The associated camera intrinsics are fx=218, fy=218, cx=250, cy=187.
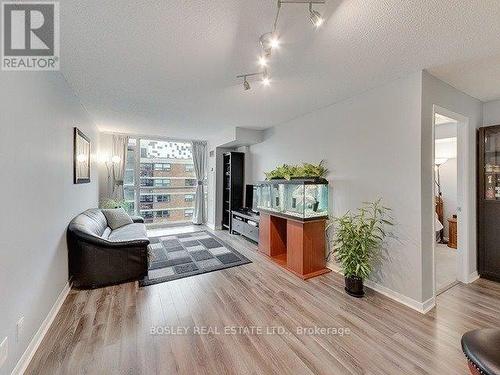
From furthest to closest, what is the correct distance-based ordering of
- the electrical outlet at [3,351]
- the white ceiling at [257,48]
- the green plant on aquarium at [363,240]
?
1. the green plant on aquarium at [363,240]
2. the white ceiling at [257,48]
3. the electrical outlet at [3,351]

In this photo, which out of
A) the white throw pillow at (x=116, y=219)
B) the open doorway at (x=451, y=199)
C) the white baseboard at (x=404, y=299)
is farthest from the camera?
the white throw pillow at (x=116, y=219)

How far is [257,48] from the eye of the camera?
6.25 ft

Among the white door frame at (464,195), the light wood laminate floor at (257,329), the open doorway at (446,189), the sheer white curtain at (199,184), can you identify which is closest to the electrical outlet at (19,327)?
the light wood laminate floor at (257,329)

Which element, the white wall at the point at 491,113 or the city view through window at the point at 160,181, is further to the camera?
the city view through window at the point at 160,181

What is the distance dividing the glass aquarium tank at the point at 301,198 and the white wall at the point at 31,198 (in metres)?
2.81

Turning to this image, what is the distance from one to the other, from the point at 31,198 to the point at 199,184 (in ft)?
15.8

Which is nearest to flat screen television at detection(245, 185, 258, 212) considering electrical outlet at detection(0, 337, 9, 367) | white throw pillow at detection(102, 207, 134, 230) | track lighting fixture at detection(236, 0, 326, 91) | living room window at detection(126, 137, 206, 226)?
living room window at detection(126, 137, 206, 226)

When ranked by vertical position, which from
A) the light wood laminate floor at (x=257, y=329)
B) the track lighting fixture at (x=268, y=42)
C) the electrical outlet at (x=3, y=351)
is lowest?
the light wood laminate floor at (x=257, y=329)

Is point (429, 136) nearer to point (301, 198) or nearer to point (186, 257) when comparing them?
point (301, 198)

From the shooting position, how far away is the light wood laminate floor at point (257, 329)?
1.61 metres

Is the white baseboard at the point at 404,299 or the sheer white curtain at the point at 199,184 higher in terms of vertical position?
the sheer white curtain at the point at 199,184

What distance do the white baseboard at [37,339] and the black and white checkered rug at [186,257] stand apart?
2.66 feet

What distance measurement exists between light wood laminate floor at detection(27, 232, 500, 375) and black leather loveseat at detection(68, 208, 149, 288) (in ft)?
0.50

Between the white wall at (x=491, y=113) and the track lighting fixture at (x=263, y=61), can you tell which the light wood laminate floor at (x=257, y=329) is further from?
the track lighting fixture at (x=263, y=61)
